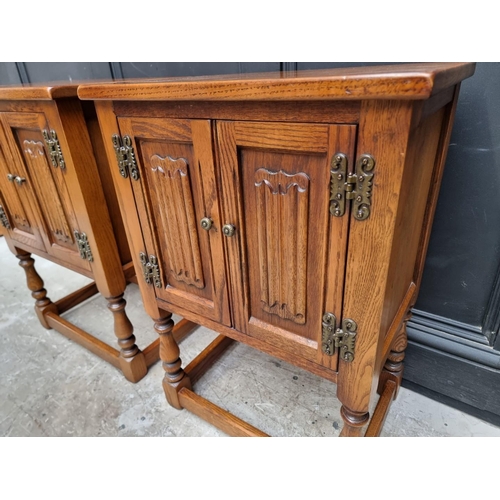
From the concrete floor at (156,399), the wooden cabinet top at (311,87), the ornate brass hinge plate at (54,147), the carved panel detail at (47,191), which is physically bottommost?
the concrete floor at (156,399)

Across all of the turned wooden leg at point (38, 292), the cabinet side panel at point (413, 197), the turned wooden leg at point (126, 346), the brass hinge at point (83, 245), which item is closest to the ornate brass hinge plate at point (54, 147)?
the brass hinge at point (83, 245)

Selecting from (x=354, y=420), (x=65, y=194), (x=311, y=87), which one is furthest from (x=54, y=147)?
(x=354, y=420)

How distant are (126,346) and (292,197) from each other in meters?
1.08

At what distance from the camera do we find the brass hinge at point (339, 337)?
2.46 ft

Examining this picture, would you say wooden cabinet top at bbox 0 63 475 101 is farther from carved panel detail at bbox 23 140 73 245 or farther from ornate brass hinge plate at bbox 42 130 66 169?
carved panel detail at bbox 23 140 73 245

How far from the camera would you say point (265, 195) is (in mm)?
744

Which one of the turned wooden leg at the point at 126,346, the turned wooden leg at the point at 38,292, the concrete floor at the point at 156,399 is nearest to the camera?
the concrete floor at the point at 156,399

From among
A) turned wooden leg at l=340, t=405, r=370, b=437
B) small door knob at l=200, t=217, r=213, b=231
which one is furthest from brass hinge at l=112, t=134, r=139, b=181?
turned wooden leg at l=340, t=405, r=370, b=437

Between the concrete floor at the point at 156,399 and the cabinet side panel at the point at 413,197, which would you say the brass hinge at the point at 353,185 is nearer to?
the cabinet side panel at the point at 413,197

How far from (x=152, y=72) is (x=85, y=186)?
693 mm

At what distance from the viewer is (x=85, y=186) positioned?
3.76ft

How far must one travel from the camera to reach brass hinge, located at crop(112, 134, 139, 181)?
914 millimetres
